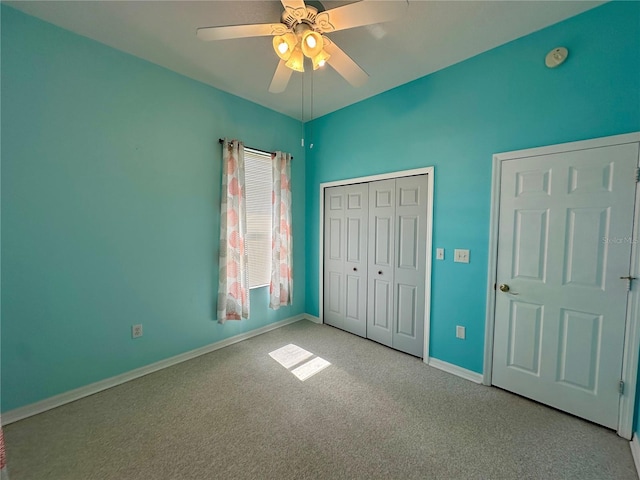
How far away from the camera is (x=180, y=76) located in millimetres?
2525

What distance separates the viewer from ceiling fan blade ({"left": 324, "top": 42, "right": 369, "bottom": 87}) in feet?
5.30

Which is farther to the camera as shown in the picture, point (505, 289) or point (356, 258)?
A: point (356, 258)

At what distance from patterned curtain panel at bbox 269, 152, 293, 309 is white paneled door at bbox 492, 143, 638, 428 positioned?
2.32m

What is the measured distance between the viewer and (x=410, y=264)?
278 centimetres

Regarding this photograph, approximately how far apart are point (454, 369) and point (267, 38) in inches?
132

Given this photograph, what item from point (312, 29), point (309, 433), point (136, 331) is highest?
point (312, 29)

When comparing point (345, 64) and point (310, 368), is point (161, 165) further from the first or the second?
point (310, 368)

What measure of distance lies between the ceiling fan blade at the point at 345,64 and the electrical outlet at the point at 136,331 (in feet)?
8.87

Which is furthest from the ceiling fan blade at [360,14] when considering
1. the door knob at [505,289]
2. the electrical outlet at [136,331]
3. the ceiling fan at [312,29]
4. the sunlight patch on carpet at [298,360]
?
the electrical outlet at [136,331]

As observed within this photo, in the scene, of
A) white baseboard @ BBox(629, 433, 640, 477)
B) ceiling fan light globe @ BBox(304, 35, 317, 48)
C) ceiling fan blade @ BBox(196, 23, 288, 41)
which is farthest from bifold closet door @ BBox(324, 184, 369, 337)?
white baseboard @ BBox(629, 433, 640, 477)

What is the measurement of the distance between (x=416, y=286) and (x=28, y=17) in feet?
12.6

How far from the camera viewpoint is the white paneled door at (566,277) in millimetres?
1726

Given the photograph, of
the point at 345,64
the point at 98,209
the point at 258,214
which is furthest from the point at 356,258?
the point at 98,209

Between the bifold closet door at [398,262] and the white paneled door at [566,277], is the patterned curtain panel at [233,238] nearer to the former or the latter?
the bifold closet door at [398,262]
